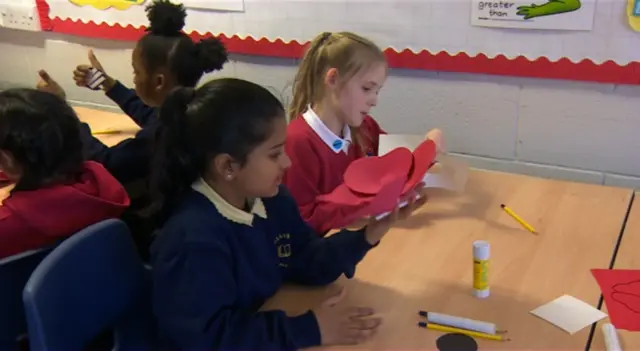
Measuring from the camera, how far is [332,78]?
1.69m

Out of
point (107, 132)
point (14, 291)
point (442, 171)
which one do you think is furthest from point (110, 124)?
point (442, 171)

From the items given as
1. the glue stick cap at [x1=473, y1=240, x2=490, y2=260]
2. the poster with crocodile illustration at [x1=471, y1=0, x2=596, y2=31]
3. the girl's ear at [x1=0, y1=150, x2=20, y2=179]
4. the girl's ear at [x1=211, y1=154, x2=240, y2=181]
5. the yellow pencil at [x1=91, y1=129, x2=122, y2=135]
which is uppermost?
the poster with crocodile illustration at [x1=471, y1=0, x2=596, y2=31]

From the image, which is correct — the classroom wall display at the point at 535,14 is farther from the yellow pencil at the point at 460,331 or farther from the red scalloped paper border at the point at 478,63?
the yellow pencil at the point at 460,331

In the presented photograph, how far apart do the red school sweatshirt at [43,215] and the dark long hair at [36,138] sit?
3cm

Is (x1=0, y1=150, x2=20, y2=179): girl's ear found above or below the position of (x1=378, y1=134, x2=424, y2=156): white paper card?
above

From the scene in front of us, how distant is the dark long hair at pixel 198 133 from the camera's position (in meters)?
1.19

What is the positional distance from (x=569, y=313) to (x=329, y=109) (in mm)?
819

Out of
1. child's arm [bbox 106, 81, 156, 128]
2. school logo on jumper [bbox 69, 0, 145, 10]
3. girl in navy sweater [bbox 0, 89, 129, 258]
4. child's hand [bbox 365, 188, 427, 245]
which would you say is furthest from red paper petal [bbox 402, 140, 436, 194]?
school logo on jumper [bbox 69, 0, 145, 10]

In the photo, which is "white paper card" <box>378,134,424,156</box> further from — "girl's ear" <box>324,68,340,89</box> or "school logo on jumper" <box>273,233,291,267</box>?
"school logo on jumper" <box>273,233,291,267</box>

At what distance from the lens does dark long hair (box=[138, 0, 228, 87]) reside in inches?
77.4

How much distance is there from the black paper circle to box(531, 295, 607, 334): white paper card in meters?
0.16

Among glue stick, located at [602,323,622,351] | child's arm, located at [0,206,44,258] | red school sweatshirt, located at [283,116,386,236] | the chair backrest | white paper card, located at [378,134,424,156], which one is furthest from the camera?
white paper card, located at [378,134,424,156]

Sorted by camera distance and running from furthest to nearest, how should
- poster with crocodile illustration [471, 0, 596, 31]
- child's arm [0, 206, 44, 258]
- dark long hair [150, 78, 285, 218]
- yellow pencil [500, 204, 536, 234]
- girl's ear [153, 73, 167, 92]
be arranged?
girl's ear [153, 73, 167, 92] < poster with crocodile illustration [471, 0, 596, 31] < yellow pencil [500, 204, 536, 234] < child's arm [0, 206, 44, 258] < dark long hair [150, 78, 285, 218]

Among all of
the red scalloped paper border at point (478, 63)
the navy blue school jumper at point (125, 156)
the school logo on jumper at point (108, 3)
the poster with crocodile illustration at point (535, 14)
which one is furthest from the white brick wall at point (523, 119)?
the navy blue school jumper at point (125, 156)
